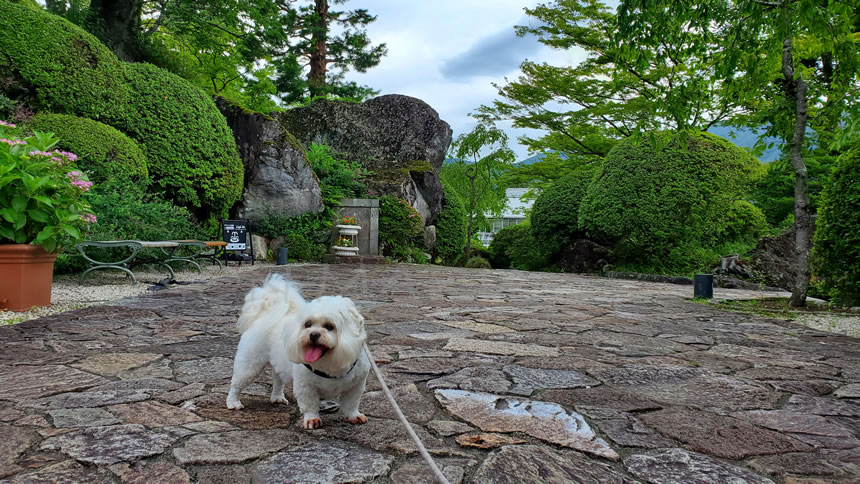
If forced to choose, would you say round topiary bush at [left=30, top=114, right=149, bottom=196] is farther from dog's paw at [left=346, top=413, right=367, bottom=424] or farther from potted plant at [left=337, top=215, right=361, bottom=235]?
dog's paw at [left=346, top=413, right=367, bottom=424]

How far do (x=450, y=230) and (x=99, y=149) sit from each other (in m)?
12.0

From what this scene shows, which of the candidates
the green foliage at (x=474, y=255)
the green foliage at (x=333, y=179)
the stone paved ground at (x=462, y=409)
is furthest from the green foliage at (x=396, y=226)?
the stone paved ground at (x=462, y=409)

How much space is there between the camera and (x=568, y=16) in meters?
17.2

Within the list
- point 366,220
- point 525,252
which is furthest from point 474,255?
point 366,220

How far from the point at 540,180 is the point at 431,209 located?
4.27 m

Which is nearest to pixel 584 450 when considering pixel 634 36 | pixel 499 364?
pixel 499 364

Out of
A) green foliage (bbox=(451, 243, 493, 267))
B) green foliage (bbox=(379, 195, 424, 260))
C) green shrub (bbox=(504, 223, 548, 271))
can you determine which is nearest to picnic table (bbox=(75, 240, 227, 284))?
green foliage (bbox=(379, 195, 424, 260))

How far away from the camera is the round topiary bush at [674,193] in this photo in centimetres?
1216

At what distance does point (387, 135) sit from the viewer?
62.2 feet

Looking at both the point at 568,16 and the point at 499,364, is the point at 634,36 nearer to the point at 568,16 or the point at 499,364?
the point at 499,364

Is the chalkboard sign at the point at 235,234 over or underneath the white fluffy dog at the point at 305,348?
over

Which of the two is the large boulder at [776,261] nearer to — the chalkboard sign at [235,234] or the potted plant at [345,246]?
the potted plant at [345,246]

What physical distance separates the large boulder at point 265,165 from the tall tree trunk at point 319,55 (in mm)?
9109

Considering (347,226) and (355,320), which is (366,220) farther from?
(355,320)
